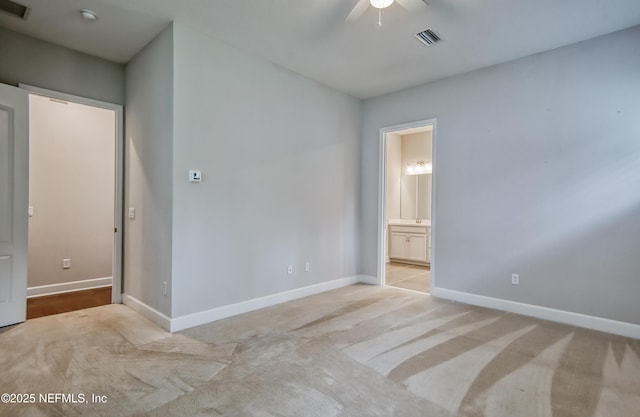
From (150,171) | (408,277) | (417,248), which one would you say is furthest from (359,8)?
(417,248)

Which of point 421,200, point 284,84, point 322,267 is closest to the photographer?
point 284,84

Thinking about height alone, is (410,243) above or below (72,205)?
below

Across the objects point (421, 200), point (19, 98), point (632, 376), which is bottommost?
point (632, 376)

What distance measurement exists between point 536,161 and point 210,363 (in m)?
3.91

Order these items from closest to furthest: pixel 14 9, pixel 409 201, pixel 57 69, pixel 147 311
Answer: pixel 14 9
pixel 147 311
pixel 57 69
pixel 409 201

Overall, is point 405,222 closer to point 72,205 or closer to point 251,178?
point 251,178

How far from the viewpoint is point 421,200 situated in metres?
7.23

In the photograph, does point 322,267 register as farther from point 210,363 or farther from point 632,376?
point 632,376

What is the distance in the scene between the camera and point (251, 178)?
147 inches

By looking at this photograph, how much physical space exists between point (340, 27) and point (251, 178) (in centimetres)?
184

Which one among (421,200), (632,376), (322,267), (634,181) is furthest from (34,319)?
(421,200)

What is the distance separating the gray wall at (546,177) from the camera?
3.16 metres

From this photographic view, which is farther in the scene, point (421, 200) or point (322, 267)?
point (421, 200)

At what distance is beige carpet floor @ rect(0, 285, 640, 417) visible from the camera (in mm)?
1936
